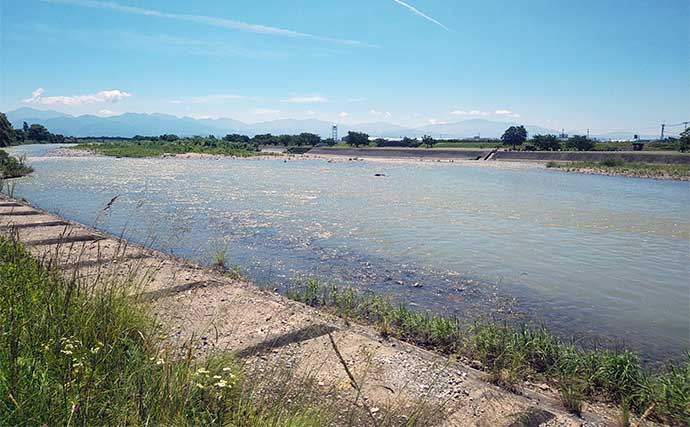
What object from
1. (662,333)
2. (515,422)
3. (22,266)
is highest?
(22,266)

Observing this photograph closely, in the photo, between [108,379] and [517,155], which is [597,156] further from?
[108,379]

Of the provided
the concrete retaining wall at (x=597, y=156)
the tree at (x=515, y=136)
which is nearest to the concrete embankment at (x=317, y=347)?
the concrete retaining wall at (x=597, y=156)

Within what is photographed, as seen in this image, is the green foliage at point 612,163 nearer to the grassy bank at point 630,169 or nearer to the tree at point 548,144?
the grassy bank at point 630,169

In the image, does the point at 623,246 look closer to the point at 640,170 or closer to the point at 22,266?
the point at 22,266

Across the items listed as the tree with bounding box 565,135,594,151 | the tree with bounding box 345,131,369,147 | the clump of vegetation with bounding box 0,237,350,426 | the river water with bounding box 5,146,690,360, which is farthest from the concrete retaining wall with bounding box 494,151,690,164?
the clump of vegetation with bounding box 0,237,350,426

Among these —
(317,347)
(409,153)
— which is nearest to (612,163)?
(409,153)

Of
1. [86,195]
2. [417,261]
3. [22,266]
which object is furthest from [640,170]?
[22,266]

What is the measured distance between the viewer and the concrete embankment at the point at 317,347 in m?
4.27

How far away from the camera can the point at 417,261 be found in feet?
37.4

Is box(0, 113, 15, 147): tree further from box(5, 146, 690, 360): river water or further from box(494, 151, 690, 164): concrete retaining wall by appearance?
box(494, 151, 690, 164): concrete retaining wall

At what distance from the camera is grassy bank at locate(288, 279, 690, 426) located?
4.67 m

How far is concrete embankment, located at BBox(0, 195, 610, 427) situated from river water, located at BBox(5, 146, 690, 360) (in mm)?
1308

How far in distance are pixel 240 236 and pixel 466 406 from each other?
1061 centimetres

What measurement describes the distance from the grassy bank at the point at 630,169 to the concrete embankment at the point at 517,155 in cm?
302
